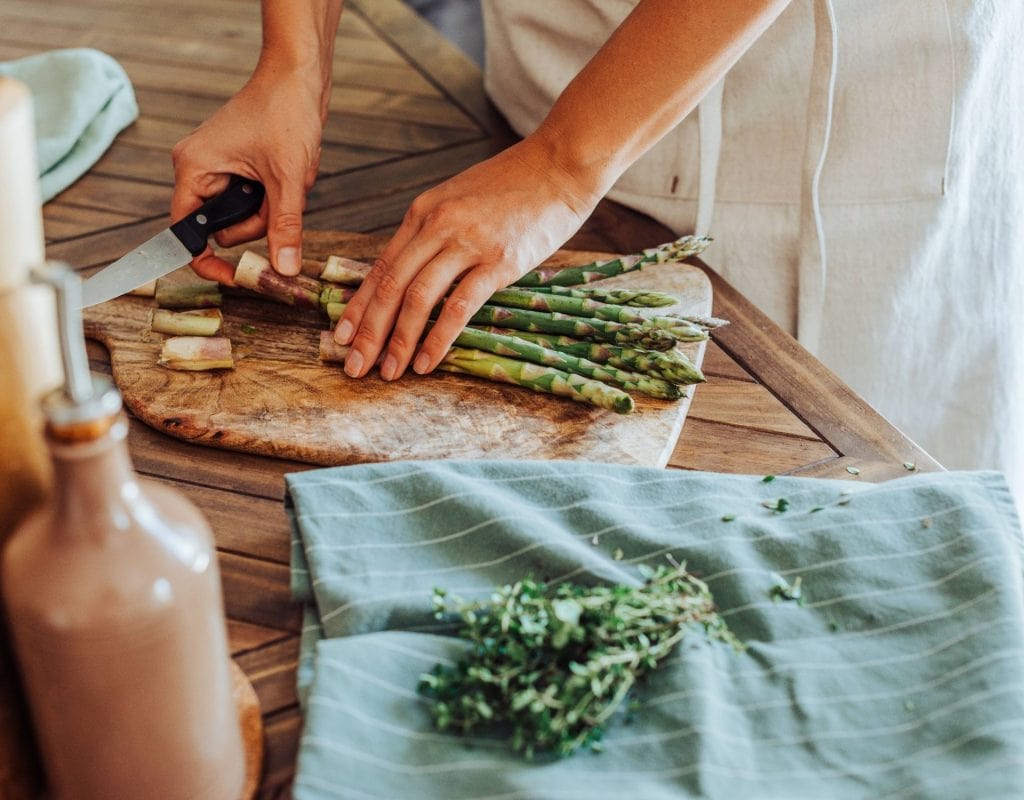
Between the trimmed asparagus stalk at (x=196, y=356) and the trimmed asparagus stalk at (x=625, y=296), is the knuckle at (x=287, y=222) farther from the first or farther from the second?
the trimmed asparagus stalk at (x=625, y=296)

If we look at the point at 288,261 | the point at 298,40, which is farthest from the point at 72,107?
the point at 288,261

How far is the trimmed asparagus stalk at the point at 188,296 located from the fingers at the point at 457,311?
12.5 inches

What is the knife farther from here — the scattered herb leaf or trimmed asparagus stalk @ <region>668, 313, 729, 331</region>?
the scattered herb leaf

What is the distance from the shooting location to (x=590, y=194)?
1.44 meters

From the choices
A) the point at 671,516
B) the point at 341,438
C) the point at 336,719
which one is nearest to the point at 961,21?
the point at 671,516

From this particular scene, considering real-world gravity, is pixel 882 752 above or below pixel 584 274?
below

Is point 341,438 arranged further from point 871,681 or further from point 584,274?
point 871,681

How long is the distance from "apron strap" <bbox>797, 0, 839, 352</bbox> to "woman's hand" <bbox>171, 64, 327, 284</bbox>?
2.46 ft

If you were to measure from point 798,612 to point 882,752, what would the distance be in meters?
0.15

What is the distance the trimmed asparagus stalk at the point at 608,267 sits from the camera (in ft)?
4.77

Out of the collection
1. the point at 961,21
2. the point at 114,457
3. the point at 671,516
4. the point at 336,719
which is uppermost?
the point at 961,21

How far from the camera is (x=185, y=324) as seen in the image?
139 cm

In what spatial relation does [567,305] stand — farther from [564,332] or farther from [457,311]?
[457,311]

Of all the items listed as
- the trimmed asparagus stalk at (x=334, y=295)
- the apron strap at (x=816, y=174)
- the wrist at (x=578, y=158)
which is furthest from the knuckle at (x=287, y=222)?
the apron strap at (x=816, y=174)
